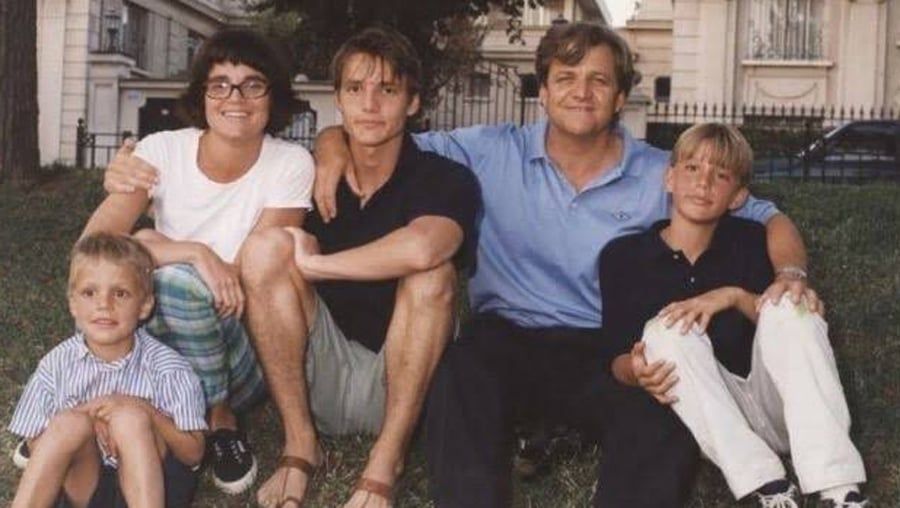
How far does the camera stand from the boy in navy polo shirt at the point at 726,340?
3793 millimetres

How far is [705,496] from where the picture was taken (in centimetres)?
452

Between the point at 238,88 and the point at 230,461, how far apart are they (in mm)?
1377

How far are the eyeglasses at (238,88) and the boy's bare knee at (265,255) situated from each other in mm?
588

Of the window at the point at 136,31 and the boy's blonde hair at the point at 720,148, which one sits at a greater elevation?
the window at the point at 136,31

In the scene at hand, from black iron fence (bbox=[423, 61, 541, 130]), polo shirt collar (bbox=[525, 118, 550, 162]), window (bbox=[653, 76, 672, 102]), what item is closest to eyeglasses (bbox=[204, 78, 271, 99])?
polo shirt collar (bbox=[525, 118, 550, 162])

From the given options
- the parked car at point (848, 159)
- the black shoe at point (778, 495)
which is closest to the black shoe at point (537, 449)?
the black shoe at point (778, 495)

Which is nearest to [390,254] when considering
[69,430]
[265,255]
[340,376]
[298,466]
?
[265,255]

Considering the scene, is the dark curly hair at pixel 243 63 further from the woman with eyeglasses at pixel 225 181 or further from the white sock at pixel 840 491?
the white sock at pixel 840 491

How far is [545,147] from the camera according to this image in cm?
469

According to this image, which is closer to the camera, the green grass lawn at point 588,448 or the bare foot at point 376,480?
the bare foot at point 376,480

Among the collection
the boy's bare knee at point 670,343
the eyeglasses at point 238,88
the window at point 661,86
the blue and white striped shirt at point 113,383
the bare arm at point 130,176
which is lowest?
the blue and white striped shirt at point 113,383

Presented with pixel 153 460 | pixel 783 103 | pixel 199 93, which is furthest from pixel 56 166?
pixel 783 103

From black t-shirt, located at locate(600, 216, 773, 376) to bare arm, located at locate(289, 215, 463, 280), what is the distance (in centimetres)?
61

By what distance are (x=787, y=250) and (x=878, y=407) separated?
62.9 inches
